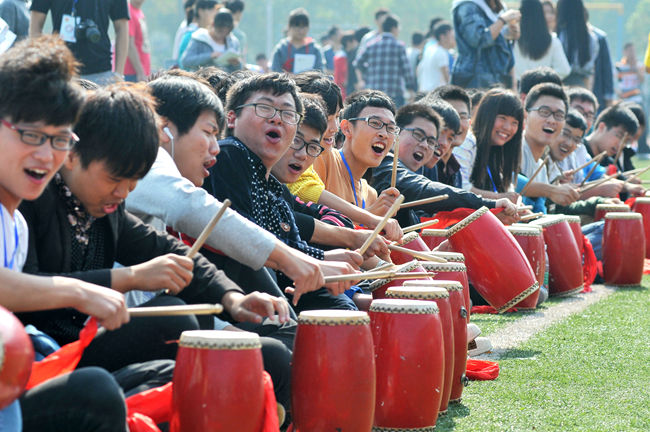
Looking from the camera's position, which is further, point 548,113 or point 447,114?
point 548,113

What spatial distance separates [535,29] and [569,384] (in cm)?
593

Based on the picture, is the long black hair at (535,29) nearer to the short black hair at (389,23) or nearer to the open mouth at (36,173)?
the short black hair at (389,23)

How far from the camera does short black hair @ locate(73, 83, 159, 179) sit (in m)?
2.44

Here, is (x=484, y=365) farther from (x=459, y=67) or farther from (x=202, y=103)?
(x=459, y=67)

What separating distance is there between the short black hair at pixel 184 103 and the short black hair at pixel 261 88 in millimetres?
336

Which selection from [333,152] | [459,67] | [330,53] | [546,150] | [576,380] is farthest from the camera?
[330,53]

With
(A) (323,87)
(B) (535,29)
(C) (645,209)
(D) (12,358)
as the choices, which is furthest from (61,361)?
(B) (535,29)

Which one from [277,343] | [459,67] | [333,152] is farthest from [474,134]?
[277,343]

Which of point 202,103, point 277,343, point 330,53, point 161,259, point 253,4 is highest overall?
point 202,103

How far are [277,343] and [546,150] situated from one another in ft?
14.3

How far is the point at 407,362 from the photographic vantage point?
113 inches

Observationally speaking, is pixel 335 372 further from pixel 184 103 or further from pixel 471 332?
pixel 471 332

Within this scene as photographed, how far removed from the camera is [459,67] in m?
8.32

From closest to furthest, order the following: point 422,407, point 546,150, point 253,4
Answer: point 422,407
point 546,150
point 253,4
